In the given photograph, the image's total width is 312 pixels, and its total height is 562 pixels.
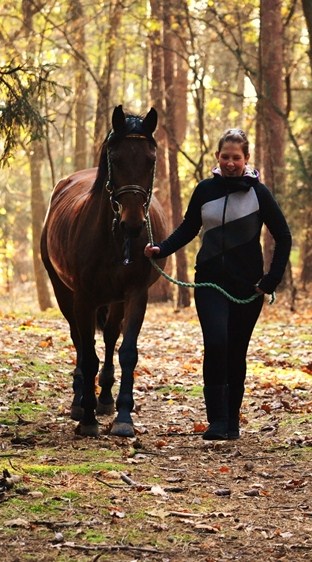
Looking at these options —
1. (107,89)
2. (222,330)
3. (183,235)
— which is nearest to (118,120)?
(183,235)

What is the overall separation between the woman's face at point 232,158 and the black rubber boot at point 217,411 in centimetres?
156

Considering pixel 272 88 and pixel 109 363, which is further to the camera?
pixel 272 88

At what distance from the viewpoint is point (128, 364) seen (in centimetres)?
705

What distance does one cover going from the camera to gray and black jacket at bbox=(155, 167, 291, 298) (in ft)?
21.7

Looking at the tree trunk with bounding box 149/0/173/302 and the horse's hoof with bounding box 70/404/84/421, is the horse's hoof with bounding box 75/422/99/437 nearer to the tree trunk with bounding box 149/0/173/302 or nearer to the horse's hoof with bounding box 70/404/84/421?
the horse's hoof with bounding box 70/404/84/421

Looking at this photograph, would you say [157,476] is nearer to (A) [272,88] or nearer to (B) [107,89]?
(A) [272,88]

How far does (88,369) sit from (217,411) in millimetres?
1297

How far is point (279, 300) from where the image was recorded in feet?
73.5

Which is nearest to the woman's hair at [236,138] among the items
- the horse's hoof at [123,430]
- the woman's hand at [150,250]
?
the woman's hand at [150,250]

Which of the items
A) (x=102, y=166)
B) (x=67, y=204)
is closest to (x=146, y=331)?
(x=67, y=204)

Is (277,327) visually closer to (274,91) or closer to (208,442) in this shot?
(274,91)

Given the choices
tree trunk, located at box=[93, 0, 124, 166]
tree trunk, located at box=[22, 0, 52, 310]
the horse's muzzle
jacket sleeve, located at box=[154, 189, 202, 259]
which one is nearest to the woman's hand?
jacket sleeve, located at box=[154, 189, 202, 259]

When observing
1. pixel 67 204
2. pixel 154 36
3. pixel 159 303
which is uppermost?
pixel 154 36

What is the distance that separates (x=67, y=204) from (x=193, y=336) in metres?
7.50
